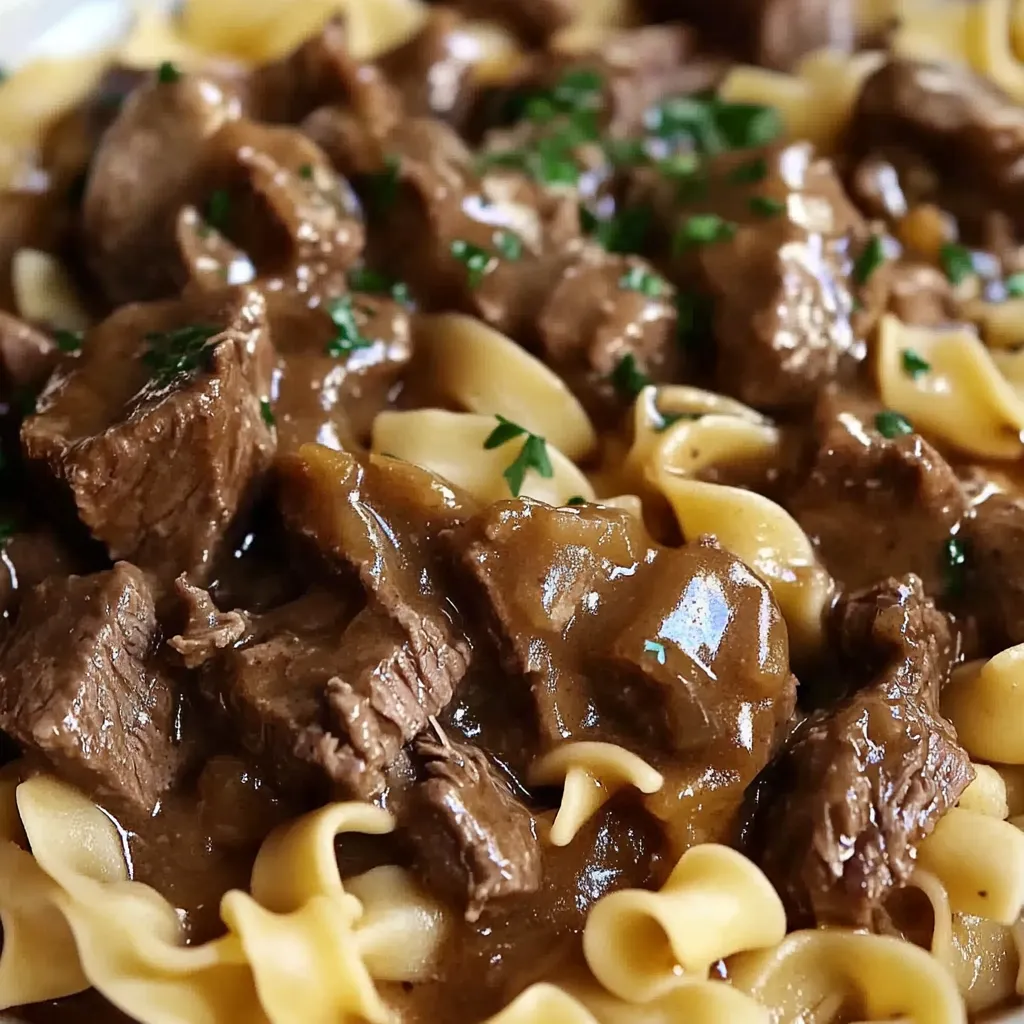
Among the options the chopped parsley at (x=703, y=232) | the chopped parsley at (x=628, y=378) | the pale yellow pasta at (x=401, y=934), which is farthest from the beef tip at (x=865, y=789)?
the chopped parsley at (x=703, y=232)

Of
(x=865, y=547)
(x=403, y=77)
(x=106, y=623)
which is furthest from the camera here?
(x=403, y=77)

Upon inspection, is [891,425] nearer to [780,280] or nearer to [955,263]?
[780,280]

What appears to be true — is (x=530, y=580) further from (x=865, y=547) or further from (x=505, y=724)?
(x=865, y=547)

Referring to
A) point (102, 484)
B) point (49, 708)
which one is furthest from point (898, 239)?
point (49, 708)

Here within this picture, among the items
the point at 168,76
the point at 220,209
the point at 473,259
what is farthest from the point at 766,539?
the point at 168,76

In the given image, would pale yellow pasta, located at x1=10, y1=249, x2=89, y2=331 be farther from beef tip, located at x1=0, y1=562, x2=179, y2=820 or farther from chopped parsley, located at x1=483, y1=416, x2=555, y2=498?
chopped parsley, located at x1=483, y1=416, x2=555, y2=498

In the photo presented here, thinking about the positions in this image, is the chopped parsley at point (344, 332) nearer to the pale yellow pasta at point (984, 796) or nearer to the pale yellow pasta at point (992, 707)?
the pale yellow pasta at point (992, 707)
